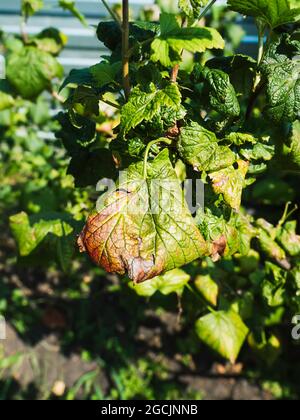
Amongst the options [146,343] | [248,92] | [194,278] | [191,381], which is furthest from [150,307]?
[248,92]

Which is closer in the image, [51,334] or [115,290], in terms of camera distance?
[51,334]

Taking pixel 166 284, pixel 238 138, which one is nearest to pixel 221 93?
pixel 238 138

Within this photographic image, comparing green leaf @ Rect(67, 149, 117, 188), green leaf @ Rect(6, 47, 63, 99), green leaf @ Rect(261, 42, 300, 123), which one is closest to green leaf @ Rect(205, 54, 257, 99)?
green leaf @ Rect(261, 42, 300, 123)

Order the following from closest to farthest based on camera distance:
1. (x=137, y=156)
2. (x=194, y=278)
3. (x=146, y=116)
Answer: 1. (x=146, y=116)
2. (x=137, y=156)
3. (x=194, y=278)

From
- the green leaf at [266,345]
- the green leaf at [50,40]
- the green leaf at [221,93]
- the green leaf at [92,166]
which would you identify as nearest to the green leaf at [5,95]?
the green leaf at [50,40]

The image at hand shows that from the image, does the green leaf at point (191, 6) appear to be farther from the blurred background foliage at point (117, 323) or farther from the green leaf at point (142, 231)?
the blurred background foliage at point (117, 323)

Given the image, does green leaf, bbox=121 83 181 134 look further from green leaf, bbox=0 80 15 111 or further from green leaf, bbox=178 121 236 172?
green leaf, bbox=0 80 15 111

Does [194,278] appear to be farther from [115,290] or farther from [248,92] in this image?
[115,290]
